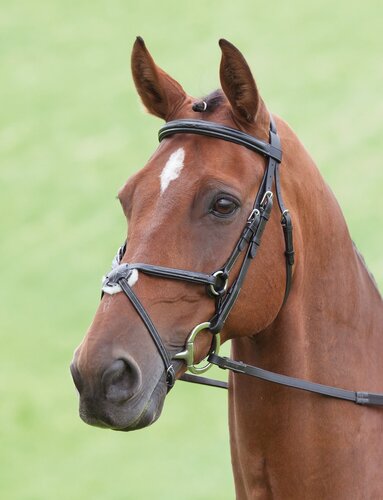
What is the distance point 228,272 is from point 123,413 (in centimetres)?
70

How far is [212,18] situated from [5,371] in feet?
34.5

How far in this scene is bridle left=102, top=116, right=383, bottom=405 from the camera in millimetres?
3869

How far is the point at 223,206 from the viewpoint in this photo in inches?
159

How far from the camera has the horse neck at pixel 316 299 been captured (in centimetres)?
430

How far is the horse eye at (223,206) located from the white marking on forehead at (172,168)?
0.19 m

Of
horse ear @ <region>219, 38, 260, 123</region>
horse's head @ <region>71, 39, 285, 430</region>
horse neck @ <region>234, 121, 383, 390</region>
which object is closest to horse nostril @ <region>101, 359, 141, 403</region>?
horse's head @ <region>71, 39, 285, 430</region>

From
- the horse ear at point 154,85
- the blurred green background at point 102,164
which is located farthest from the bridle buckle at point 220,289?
the blurred green background at point 102,164

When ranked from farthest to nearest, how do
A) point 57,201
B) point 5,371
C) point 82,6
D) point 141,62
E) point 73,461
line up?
point 82,6 → point 57,201 → point 5,371 → point 73,461 → point 141,62

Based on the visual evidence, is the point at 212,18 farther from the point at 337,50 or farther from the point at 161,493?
the point at 161,493

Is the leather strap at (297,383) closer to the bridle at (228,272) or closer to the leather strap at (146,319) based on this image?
the bridle at (228,272)

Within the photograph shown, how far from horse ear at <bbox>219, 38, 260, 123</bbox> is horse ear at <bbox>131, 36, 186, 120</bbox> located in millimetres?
339

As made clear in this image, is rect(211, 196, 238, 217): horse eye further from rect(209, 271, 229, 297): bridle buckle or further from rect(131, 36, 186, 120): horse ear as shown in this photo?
rect(131, 36, 186, 120): horse ear

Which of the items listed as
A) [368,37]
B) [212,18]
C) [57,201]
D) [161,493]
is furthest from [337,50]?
[161,493]

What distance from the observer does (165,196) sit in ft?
13.1
